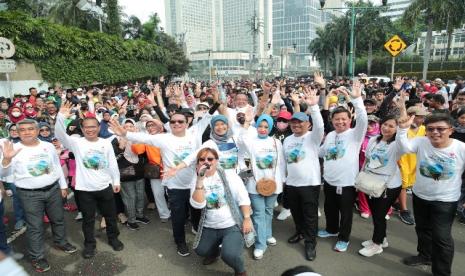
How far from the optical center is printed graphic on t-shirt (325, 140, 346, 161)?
13.4 feet

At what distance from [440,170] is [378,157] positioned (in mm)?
748

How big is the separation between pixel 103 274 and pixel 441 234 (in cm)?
383

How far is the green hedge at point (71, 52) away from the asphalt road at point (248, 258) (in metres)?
12.7

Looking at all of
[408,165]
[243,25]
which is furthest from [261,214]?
[243,25]

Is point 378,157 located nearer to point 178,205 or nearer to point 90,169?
point 178,205

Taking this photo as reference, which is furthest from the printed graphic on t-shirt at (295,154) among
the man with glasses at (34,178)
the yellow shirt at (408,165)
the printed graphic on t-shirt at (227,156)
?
the man with glasses at (34,178)

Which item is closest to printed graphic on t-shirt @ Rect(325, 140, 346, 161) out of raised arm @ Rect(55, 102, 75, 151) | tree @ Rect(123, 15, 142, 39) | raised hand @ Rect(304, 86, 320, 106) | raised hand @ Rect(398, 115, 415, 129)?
raised hand @ Rect(304, 86, 320, 106)

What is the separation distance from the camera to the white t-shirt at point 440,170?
330cm

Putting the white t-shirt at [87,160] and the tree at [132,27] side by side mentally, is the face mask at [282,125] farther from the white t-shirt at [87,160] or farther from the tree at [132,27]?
the tree at [132,27]

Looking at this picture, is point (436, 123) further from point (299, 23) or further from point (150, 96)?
point (299, 23)

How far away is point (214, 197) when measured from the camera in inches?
141

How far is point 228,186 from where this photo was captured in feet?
11.8

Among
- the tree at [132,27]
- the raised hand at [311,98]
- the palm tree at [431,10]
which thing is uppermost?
the tree at [132,27]

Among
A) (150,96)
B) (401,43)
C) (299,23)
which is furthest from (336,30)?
(299,23)
